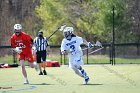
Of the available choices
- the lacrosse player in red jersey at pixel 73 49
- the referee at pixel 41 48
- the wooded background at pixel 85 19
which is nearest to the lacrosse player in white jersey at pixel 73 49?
the lacrosse player in red jersey at pixel 73 49

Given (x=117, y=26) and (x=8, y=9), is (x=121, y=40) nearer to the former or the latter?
(x=117, y=26)

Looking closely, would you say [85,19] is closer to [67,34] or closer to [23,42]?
[23,42]

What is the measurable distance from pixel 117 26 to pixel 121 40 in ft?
7.65

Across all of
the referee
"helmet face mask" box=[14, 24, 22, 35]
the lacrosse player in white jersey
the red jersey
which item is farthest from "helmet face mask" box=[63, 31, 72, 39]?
the referee

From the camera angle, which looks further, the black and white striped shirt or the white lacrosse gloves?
the black and white striped shirt

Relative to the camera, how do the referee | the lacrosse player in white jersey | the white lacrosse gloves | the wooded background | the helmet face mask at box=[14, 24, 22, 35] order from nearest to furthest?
the lacrosse player in white jersey → the helmet face mask at box=[14, 24, 22, 35] → the white lacrosse gloves → the referee → the wooded background

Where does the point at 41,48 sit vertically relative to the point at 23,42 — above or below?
below

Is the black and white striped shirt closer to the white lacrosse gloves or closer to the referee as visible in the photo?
the referee

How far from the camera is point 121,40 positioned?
3869 centimetres

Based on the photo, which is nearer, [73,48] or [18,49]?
[73,48]

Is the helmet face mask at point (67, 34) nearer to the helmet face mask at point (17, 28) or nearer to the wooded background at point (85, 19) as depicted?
the helmet face mask at point (17, 28)

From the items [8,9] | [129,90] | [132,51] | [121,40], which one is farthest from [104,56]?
[8,9]

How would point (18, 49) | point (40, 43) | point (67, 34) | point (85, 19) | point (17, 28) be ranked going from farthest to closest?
point (85, 19) < point (40, 43) < point (18, 49) < point (17, 28) < point (67, 34)

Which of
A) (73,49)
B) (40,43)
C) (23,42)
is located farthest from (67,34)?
(40,43)
